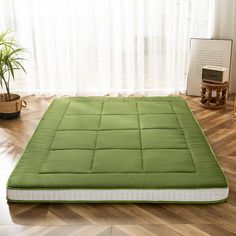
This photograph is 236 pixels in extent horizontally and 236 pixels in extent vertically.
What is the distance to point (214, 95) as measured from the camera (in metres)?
4.09

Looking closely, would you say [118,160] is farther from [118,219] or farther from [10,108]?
[10,108]

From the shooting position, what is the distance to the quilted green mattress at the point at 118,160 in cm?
247

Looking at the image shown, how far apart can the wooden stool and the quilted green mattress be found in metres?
0.47

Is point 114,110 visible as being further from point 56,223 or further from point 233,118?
point 56,223

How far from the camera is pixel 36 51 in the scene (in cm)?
441

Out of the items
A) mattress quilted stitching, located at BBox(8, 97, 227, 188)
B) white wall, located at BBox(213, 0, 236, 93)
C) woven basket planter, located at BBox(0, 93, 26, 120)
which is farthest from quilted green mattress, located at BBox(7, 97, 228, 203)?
white wall, located at BBox(213, 0, 236, 93)

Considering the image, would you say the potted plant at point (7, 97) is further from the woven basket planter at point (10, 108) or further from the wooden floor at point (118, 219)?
the wooden floor at point (118, 219)

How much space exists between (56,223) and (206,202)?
36.5 inches

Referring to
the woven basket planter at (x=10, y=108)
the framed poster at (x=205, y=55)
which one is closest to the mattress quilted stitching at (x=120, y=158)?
the woven basket planter at (x=10, y=108)

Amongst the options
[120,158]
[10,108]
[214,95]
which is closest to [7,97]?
[10,108]

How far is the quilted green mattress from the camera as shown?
247 centimetres

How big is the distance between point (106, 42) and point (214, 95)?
1.30 m

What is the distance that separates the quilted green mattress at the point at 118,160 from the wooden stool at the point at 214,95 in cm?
47

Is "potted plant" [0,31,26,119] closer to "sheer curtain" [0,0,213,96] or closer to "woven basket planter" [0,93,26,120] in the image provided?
"woven basket planter" [0,93,26,120]
